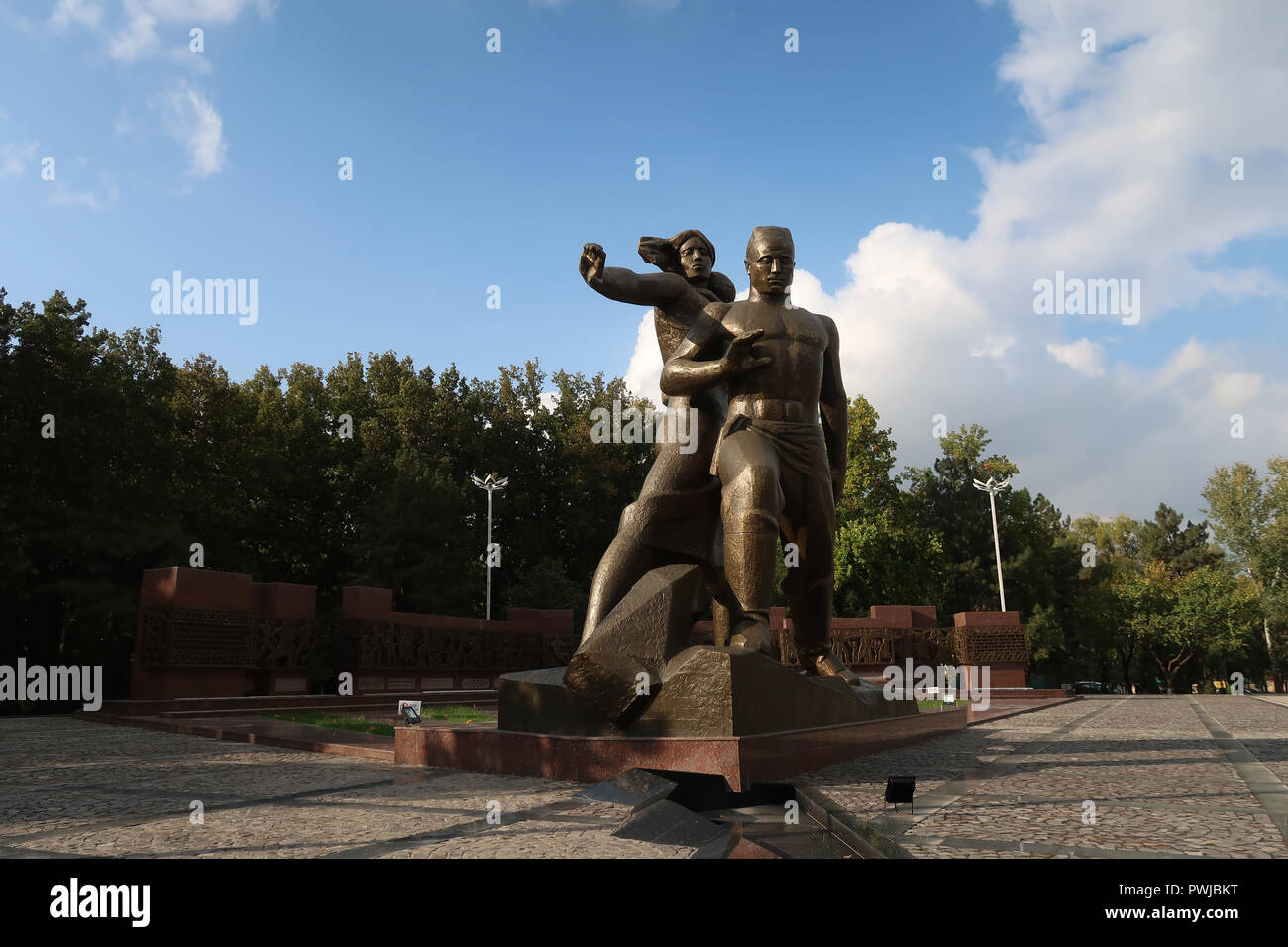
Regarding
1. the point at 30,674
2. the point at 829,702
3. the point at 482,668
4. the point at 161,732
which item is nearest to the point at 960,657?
the point at 482,668

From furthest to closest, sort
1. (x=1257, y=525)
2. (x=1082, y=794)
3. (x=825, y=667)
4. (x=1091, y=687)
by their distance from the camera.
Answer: (x=1091, y=687) < (x=1257, y=525) < (x=825, y=667) < (x=1082, y=794)

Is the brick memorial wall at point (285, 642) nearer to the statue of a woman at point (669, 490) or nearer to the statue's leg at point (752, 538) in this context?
the statue of a woman at point (669, 490)

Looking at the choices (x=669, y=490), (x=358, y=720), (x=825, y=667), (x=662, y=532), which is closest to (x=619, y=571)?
(x=662, y=532)

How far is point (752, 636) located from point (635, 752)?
1128 mm

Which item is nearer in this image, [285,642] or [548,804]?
[548,804]

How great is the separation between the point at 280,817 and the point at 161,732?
22.9ft

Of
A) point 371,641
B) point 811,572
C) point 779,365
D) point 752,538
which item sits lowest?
point 371,641

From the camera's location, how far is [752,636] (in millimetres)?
5645

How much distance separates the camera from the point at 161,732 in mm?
9797

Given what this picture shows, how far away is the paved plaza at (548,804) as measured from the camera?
10.8 ft

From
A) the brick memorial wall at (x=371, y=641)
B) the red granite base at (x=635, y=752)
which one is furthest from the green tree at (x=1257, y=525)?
the red granite base at (x=635, y=752)

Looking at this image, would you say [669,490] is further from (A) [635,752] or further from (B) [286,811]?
(B) [286,811]

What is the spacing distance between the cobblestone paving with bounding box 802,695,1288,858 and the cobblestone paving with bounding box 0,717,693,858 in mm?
1335
